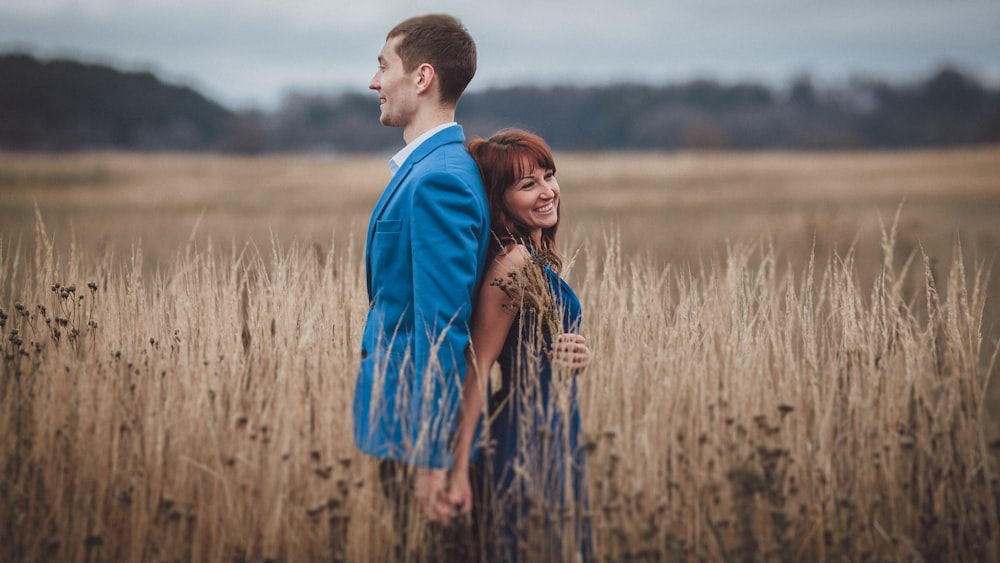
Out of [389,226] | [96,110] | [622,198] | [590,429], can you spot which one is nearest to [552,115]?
[96,110]

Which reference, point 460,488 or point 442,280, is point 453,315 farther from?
point 460,488

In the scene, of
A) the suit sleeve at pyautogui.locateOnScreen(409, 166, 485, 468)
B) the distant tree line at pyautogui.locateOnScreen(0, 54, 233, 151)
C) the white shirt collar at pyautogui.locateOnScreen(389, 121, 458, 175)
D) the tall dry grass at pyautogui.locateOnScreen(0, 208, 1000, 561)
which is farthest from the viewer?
the distant tree line at pyautogui.locateOnScreen(0, 54, 233, 151)

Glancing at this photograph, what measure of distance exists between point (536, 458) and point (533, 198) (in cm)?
102

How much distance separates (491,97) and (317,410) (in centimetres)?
Result: 6641

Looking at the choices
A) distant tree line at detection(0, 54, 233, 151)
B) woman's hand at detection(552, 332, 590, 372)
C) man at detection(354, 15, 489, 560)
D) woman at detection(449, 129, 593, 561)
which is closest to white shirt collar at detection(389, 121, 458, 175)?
man at detection(354, 15, 489, 560)

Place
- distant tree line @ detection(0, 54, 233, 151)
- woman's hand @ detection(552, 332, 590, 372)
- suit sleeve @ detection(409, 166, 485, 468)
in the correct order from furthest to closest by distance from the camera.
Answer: distant tree line @ detection(0, 54, 233, 151) → woman's hand @ detection(552, 332, 590, 372) → suit sleeve @ detection(409, 166, 485, 468)

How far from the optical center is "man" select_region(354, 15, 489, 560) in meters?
2.72

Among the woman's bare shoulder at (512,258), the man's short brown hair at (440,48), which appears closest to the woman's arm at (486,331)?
the woman's bare shoulder at (512,258)

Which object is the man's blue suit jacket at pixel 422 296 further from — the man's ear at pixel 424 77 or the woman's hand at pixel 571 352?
the woman's hand at pixel 571 352

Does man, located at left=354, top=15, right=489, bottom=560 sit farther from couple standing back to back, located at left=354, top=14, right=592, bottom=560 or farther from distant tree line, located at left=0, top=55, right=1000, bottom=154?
distant tree line, located at left=0, top=55, right=1000, bottom=154

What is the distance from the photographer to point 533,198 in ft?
10.2

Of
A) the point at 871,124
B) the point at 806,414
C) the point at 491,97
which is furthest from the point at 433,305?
the point at 871,124

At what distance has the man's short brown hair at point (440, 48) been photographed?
9.57 ft

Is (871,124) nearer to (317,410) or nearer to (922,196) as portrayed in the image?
(922,196)
